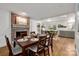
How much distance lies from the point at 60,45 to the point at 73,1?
35.8 inches

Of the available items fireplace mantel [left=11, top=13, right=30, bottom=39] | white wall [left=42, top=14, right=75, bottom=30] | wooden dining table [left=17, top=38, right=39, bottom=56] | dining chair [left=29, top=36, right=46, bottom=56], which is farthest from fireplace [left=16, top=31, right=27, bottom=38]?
white wall [left=42, top=14, right=75, bottom=30]

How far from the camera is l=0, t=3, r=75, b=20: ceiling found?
1774 millimetres

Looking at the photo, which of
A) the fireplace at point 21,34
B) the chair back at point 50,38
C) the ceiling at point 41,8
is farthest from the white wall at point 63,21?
the fireplace at point 21,34

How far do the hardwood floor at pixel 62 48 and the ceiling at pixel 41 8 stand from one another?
57 cm

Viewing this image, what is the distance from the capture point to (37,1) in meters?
1.78

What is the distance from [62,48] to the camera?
1832mm

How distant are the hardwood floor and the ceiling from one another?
57 centimetres

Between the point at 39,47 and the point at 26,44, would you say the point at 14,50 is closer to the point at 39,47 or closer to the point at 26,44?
the point at 26,44

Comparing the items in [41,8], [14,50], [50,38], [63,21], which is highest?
[41,8]

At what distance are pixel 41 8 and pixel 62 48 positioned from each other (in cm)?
91

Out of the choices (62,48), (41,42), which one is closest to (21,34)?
(41,42)

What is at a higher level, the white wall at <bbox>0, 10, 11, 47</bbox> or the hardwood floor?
the white wall at <bbox>0, 10, 11, 47</bbox>

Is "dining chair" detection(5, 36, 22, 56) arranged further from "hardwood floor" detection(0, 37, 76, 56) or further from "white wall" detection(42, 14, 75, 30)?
"white wall" detection(42, 14, 75, 30)

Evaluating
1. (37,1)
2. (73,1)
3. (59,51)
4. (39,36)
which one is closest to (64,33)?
(59,51)
